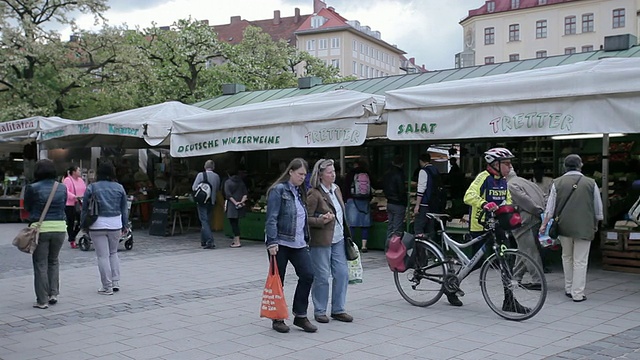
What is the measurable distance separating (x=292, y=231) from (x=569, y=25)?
6352 centimetres

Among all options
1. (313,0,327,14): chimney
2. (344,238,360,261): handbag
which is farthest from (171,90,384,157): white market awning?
(313,0,327,14): chimney

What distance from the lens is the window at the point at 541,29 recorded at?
63.4m

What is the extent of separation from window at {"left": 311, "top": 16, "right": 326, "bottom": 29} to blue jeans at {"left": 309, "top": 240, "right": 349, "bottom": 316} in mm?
76404

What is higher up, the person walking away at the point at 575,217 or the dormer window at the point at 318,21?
the dormer window at the point at 318,21

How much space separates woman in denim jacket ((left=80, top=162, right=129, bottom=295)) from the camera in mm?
8102

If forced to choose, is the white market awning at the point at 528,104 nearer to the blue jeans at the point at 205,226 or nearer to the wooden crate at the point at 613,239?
the wooden crate at the point at 613,239

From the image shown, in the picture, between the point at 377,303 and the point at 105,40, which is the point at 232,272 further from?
the point at 105,40

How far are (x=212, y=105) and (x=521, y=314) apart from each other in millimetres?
12761

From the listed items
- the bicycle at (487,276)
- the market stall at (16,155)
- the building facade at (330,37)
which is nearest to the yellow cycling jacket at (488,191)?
A: the bicycle at (487,276)

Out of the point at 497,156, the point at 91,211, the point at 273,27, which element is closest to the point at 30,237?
the point at 91,211

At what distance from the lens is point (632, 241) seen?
901cm

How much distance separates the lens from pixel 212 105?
17516 millimetres

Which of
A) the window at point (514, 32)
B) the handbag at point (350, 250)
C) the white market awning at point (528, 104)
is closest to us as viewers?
the handbag at point (350, 250)

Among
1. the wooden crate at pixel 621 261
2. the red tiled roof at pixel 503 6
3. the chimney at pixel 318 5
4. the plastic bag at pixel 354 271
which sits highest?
the chimney at pixel 318 5
